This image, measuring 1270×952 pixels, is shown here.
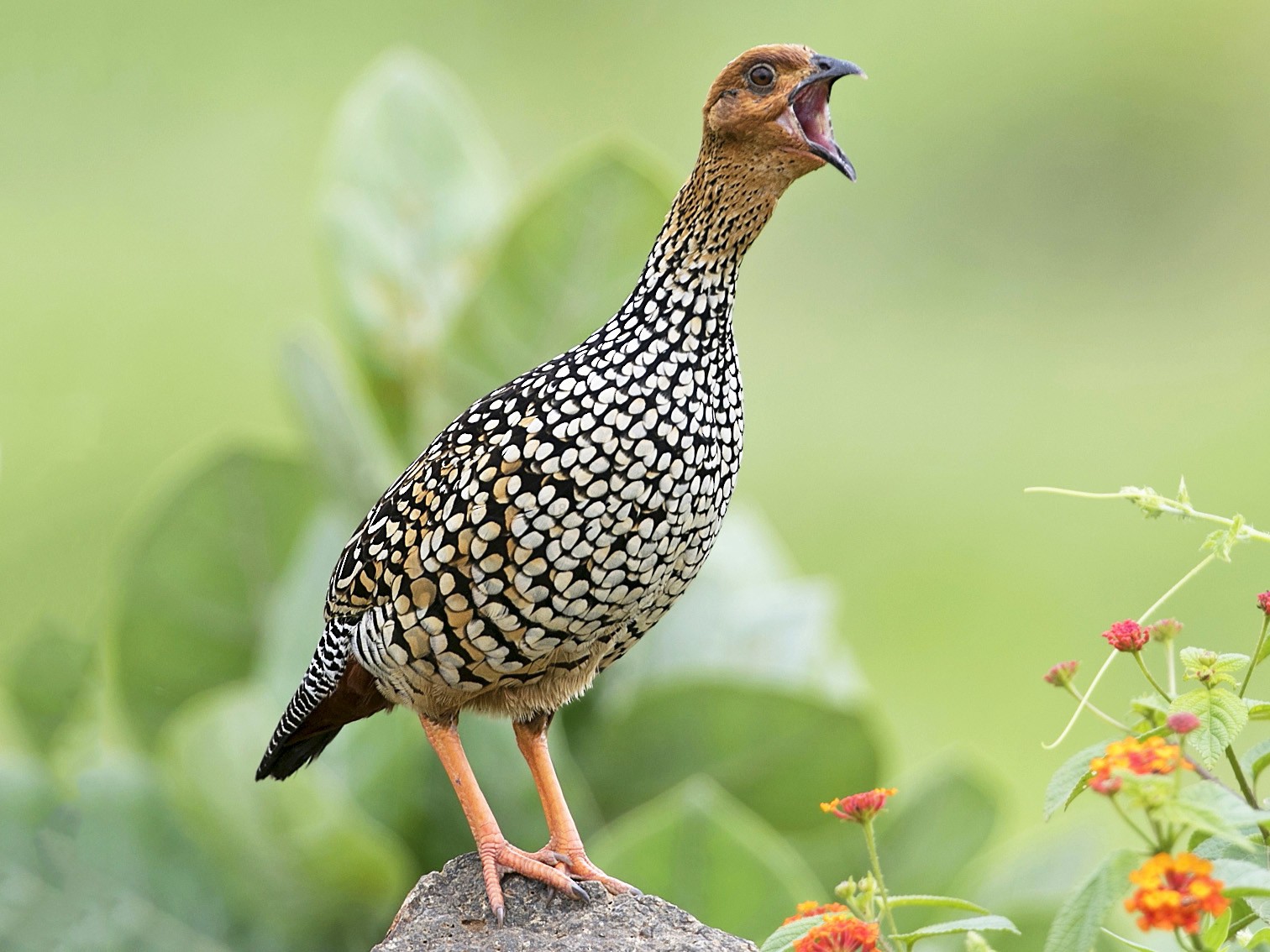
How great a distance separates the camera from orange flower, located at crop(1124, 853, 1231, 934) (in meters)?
1.18

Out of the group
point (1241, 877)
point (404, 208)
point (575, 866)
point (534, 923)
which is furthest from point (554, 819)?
point (404, 208)

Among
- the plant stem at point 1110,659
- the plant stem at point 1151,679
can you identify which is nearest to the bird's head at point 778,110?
the plant stem at point 1110,659

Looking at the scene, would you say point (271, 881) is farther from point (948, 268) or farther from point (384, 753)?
point (948, 268)

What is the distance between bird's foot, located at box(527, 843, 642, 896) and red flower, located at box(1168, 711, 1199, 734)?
101 centimetres

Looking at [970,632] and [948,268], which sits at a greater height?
[948,268]

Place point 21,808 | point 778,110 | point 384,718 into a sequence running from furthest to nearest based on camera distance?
point 21,808 < point 384,718 < point 778,110

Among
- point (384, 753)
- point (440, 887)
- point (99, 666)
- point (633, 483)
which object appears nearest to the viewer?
point (633, 483)

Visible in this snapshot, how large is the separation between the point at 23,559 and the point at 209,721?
161 inches

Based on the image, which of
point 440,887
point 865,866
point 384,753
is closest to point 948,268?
point 865,866

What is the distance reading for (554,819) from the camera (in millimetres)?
2168

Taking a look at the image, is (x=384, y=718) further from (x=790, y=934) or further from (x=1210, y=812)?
(x=1210, y=812)

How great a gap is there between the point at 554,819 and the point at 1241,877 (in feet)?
3.69

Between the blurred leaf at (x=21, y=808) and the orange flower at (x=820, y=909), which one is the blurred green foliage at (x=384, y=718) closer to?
the blurred leaf at (x=21, y=808)

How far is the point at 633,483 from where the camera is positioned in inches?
70.9
